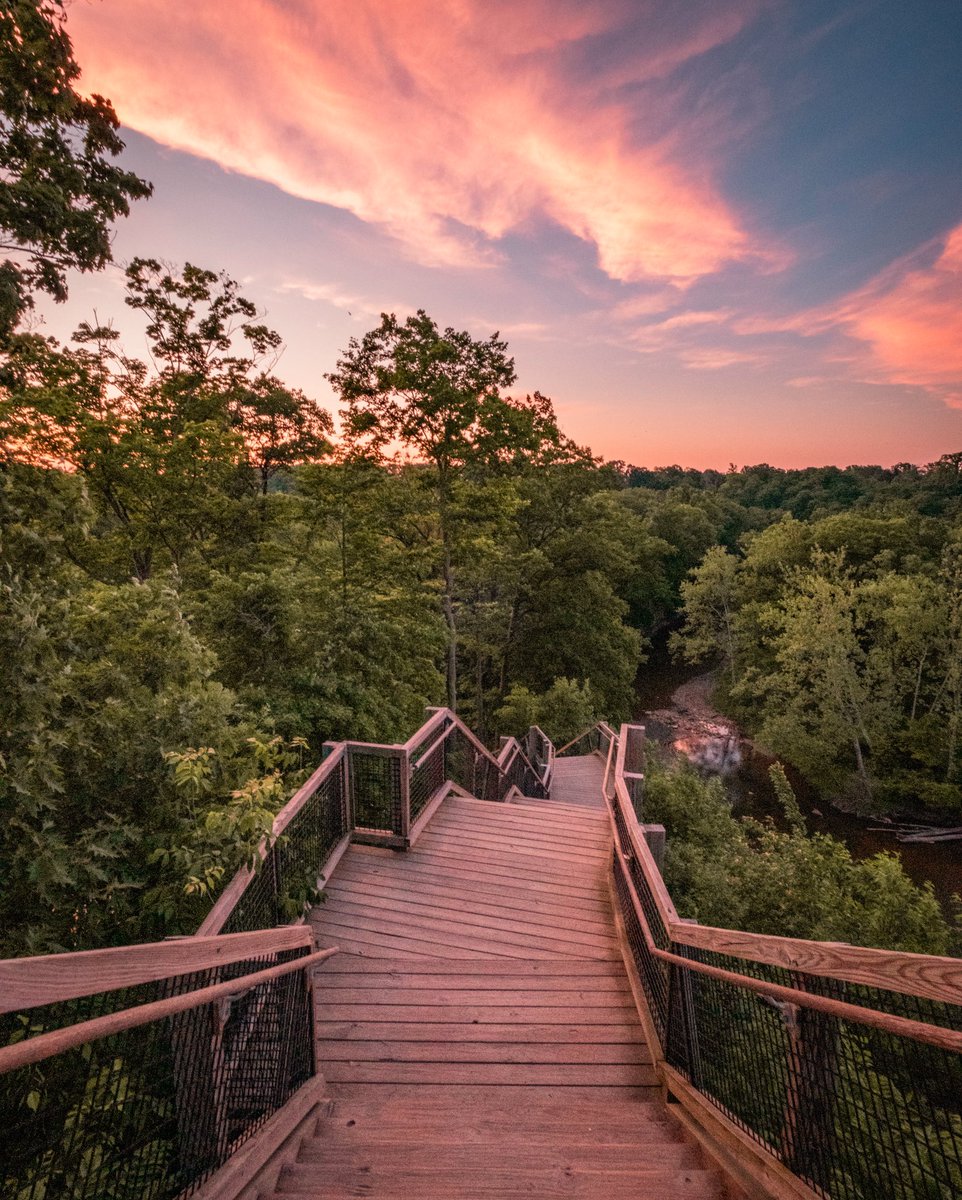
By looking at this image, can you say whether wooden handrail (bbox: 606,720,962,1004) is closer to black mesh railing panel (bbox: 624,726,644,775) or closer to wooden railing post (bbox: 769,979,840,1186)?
wooden railing post (bbox: 769,979,840,1186)

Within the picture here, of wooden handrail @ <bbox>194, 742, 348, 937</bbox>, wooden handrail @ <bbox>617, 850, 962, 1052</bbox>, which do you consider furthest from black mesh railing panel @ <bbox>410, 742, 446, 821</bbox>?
wooden handrail @ <bbox>617, 850, 962, 1052</bbox>

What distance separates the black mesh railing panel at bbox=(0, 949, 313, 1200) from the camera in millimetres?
1548

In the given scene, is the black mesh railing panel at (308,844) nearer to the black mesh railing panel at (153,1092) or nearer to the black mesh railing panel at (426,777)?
the black mesh railing panel at (426,777)

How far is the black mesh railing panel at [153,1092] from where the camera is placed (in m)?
1.55

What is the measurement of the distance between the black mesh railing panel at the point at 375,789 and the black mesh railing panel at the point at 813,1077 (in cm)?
319

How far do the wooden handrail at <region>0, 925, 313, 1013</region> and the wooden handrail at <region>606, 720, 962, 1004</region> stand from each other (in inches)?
76.6

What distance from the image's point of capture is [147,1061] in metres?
2.02

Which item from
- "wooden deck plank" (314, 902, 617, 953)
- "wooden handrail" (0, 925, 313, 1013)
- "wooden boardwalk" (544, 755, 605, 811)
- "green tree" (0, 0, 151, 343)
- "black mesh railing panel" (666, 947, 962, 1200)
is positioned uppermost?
"green tree" (0, 0, 151, 343)

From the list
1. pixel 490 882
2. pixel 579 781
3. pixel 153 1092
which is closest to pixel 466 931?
pixel 490 882

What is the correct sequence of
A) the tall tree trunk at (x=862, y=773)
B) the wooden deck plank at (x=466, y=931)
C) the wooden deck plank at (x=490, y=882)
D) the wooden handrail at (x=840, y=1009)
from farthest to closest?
the tall tree trunk at (x=862, y=773) → the wooden deck plank at (x=490, y=882) → the wooden deck plank at (x=466, y=931) → the wooden handrail at (x=840, y=1009)

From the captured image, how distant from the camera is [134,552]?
11188 mm

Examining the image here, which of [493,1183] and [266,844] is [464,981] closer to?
[493,1183]

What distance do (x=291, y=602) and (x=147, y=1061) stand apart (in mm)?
6597

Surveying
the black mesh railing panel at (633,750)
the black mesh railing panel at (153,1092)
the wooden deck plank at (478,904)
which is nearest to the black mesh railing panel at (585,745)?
the black mesh railing panel at (633,750)
